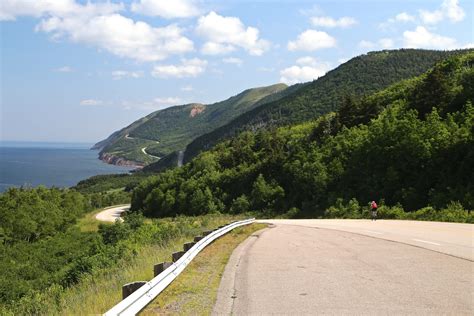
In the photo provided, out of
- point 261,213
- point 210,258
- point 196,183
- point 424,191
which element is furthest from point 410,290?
point 196,183

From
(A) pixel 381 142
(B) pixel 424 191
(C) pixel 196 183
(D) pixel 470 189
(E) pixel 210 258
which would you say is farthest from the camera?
(C) pixel 196 183

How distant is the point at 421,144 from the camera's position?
173 ft

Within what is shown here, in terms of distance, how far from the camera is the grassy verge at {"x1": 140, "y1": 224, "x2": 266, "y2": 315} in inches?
275

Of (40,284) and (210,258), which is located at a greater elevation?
(210,258)

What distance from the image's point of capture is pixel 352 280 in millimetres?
8875

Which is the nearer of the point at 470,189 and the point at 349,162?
the point at 470,189

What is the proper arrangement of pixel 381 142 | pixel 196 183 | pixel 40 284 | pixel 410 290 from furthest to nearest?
pixel 196 183
pixel 381 142
pixel 40 284
pixel 410 290

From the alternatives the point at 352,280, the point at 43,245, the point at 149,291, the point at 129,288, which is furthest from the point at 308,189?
the point at 129,288

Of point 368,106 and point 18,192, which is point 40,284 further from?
point 368,106

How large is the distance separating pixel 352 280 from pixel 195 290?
9.41 feet

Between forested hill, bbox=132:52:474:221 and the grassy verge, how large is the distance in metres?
16.7

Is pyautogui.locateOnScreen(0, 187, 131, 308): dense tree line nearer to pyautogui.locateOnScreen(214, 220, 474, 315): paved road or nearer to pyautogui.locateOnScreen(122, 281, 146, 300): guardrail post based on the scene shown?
pyautogui.locateOnScreen(214, 220, 474, 315): paved road

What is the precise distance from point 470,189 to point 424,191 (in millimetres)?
9976

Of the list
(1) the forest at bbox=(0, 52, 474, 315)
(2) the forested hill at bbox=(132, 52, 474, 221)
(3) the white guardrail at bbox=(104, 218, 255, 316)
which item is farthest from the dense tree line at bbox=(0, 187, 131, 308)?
(2) the forested hill at bbox=(132, 52, 474, 221)
